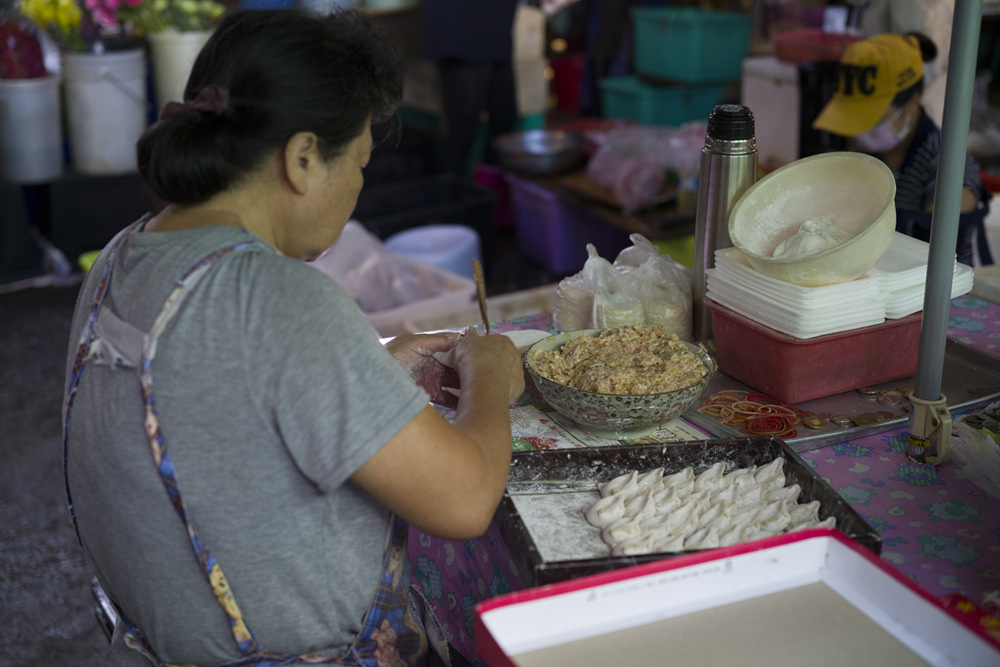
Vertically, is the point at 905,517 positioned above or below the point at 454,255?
above

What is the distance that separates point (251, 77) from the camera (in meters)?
0.99

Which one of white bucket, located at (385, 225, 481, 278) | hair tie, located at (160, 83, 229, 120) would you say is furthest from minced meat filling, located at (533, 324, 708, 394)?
white bucket, located at (385, 225, 481, 278)

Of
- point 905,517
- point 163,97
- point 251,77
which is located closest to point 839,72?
point 905,517

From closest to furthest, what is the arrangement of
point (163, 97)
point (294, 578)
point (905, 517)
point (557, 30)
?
point (294, 578)
point (905, 517)
point (163, 97)
point (557, 30)

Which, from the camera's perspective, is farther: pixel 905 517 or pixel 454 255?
pixel 454 255

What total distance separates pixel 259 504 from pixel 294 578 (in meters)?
0.10

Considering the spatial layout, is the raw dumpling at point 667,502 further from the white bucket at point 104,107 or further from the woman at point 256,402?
the white bucket at point 104,107

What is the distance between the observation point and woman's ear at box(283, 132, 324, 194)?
1013 millimetres

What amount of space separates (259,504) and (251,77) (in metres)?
0.47

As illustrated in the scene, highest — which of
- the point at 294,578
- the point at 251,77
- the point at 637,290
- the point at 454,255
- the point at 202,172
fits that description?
the point at 251,77

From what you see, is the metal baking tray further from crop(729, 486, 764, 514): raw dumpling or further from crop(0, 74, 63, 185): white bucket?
crop(0, 74, 63, 185): white bucket

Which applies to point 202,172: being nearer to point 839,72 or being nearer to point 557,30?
point 839,72

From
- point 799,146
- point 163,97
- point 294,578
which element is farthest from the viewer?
point 163,97

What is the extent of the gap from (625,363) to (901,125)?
184 cm
